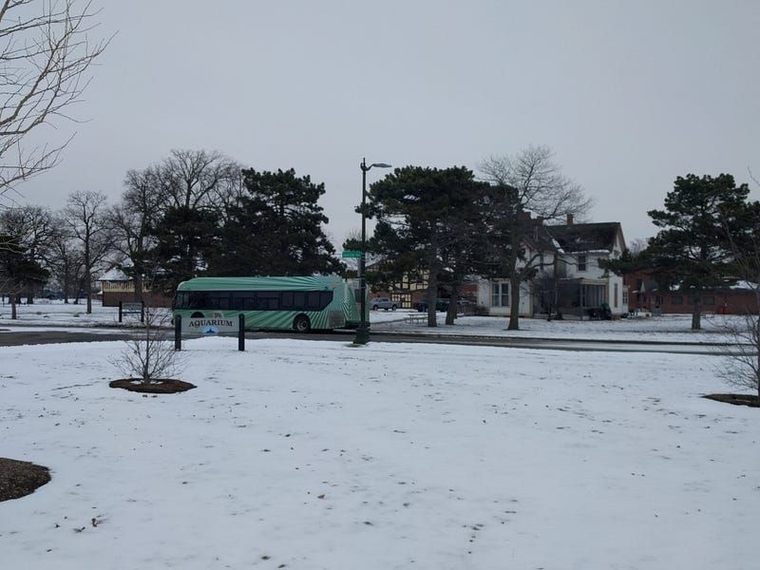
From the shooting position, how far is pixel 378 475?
6.73m

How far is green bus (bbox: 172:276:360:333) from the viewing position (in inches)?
1329

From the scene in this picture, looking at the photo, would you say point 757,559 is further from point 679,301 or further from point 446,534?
point 679,301

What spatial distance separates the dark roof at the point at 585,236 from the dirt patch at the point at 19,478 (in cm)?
3489

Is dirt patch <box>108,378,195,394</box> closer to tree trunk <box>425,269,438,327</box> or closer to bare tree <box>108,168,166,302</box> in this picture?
tree trunk <box>425,269,438,327</box>

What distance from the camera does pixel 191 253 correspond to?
167ft

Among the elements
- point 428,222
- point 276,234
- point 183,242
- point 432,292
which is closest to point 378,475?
point 428,222

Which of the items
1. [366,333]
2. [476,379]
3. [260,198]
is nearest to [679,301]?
[260,198]

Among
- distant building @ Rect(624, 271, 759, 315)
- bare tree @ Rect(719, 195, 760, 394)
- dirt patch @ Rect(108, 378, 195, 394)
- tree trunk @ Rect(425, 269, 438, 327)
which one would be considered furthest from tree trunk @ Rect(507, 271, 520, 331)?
dirt patch @ Rect(108, 378, 195, 394)

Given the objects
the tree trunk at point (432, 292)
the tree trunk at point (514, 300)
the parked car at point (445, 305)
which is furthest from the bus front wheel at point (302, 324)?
the parked car at point (445, 305)

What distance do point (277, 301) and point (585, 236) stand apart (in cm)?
2090

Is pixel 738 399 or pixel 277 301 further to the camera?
pixel 277 301

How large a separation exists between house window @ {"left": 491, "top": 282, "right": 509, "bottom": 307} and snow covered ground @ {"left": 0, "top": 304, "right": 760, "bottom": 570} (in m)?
47.2

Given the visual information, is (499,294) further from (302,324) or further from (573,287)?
(302,324)

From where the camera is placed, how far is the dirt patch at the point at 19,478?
5.86 meters
